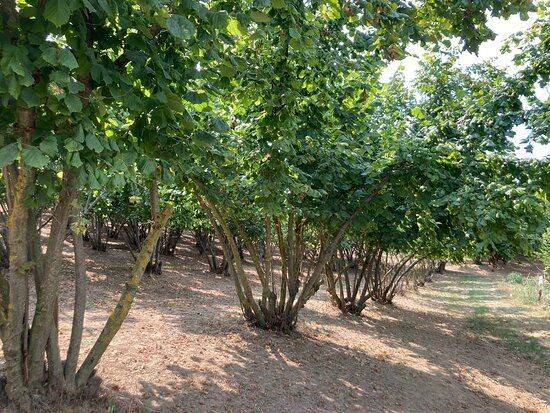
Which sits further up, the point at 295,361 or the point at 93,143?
the point at 93,143

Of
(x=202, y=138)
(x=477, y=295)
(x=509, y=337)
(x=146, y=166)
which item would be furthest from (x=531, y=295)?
(x=146, y=166)

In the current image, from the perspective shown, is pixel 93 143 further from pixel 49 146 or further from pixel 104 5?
pixel 104 5

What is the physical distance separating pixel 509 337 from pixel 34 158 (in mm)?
13950

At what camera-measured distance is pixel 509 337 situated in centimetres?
1277

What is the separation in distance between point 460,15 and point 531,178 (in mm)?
2619

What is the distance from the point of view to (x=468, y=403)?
656 centimetres

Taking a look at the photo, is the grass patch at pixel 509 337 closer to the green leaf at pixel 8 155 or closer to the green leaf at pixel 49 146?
the green leaf at pixel 49 146

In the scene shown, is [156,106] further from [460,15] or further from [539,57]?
[539,57]

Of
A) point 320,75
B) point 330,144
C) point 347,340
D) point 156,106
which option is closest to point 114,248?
point 347,340

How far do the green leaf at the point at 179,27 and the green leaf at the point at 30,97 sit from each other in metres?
0.79

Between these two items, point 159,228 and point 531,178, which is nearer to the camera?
point 159,228

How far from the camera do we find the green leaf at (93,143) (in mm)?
2289

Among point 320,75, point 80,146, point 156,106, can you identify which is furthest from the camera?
point 320,75

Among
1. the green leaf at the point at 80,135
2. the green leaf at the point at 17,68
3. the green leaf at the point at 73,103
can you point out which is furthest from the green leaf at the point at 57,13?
the green leaf at the point at 80,135
